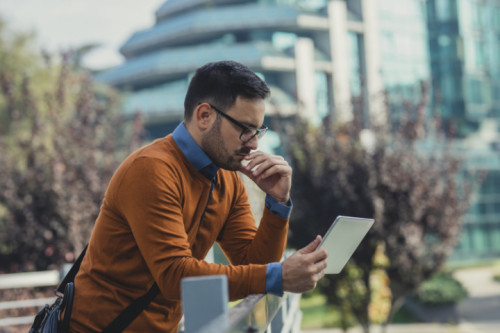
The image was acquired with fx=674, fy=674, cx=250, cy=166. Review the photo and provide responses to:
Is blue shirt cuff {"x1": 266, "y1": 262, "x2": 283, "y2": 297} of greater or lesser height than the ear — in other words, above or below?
below

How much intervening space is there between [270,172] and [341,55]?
38657 millimetres

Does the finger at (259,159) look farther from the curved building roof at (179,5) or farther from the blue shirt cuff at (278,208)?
the curved building roof at (179,5)

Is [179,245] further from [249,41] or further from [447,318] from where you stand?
[249,41]

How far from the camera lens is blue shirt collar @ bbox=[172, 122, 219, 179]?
7.83 feet

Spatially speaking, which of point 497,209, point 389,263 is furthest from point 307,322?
point 497,209

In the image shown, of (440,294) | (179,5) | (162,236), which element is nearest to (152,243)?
(162,236)

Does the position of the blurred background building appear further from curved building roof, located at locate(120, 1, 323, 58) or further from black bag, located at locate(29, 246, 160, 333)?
black bag, located at locate(29, 246, 160, 333)

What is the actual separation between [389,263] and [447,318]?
19.5 feet

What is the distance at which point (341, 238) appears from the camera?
2.31 metres

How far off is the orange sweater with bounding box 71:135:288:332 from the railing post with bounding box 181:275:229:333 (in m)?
0.48

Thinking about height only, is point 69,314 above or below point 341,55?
below

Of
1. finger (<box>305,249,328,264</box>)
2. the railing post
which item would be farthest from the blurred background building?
the railing post

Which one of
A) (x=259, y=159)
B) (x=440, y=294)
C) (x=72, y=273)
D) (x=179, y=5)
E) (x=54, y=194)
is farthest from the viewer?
(x=179, y=5)

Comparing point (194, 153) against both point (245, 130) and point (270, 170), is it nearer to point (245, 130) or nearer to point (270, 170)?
point (245, 130)
